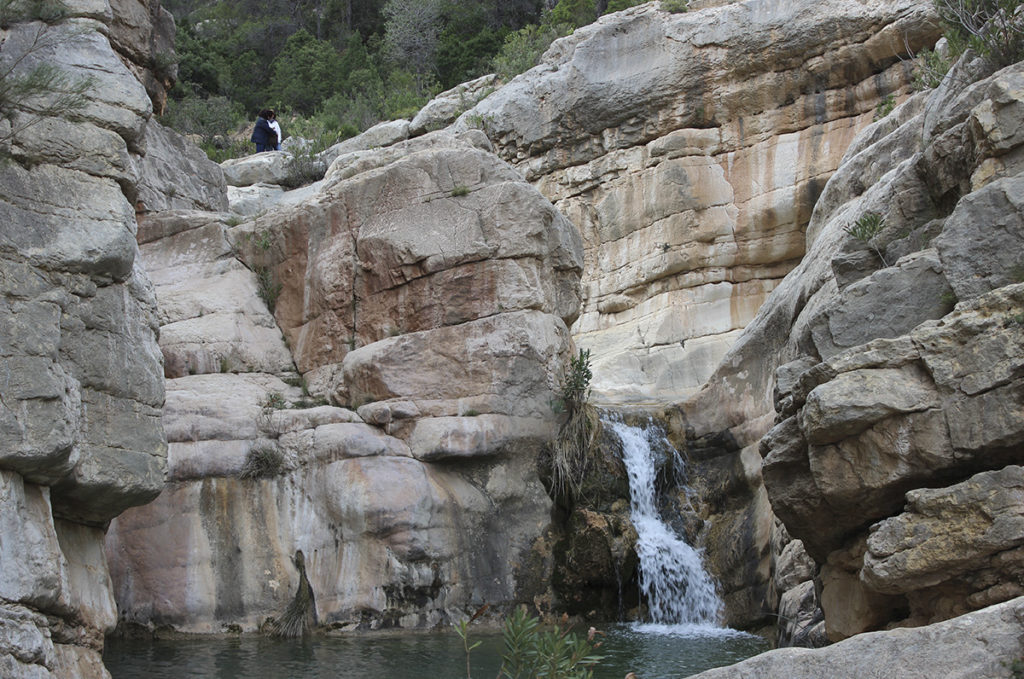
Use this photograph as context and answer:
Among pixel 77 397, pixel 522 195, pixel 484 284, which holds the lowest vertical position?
pixel 77 397

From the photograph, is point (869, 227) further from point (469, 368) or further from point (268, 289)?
point (268, 289)

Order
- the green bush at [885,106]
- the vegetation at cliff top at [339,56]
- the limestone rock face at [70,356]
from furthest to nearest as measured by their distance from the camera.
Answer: the vegetation at cliff top at [339,56], the green bush at [885,106], the limestone rock face at [70,356]

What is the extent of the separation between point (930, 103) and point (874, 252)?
84.2 inches

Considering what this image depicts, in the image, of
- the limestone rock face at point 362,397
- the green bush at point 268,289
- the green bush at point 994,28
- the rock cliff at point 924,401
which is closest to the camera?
the rock cliff at point 924,401

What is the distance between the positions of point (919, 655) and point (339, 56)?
40.2 metres

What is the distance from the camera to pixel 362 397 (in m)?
14.6

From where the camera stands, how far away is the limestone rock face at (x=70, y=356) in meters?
7.56

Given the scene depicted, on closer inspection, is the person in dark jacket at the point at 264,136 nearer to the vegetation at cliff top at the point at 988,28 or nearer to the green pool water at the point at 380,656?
the green pool water at the point at 380,656

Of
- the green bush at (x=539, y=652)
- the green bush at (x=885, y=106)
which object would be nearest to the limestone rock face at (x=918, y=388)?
the green bush at (x=539, y=652)

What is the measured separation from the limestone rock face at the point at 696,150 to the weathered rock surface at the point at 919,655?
53.8ft

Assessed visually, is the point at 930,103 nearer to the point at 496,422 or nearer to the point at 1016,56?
the point at 1016,56

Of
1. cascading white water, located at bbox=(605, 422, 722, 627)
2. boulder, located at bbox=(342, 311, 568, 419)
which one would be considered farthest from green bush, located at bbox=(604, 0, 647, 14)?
cascading white water, located at bbox=(605, 422, 722, 627)

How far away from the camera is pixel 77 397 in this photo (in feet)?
27.4

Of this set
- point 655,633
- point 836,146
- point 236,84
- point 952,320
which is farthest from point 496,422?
point 236,84
